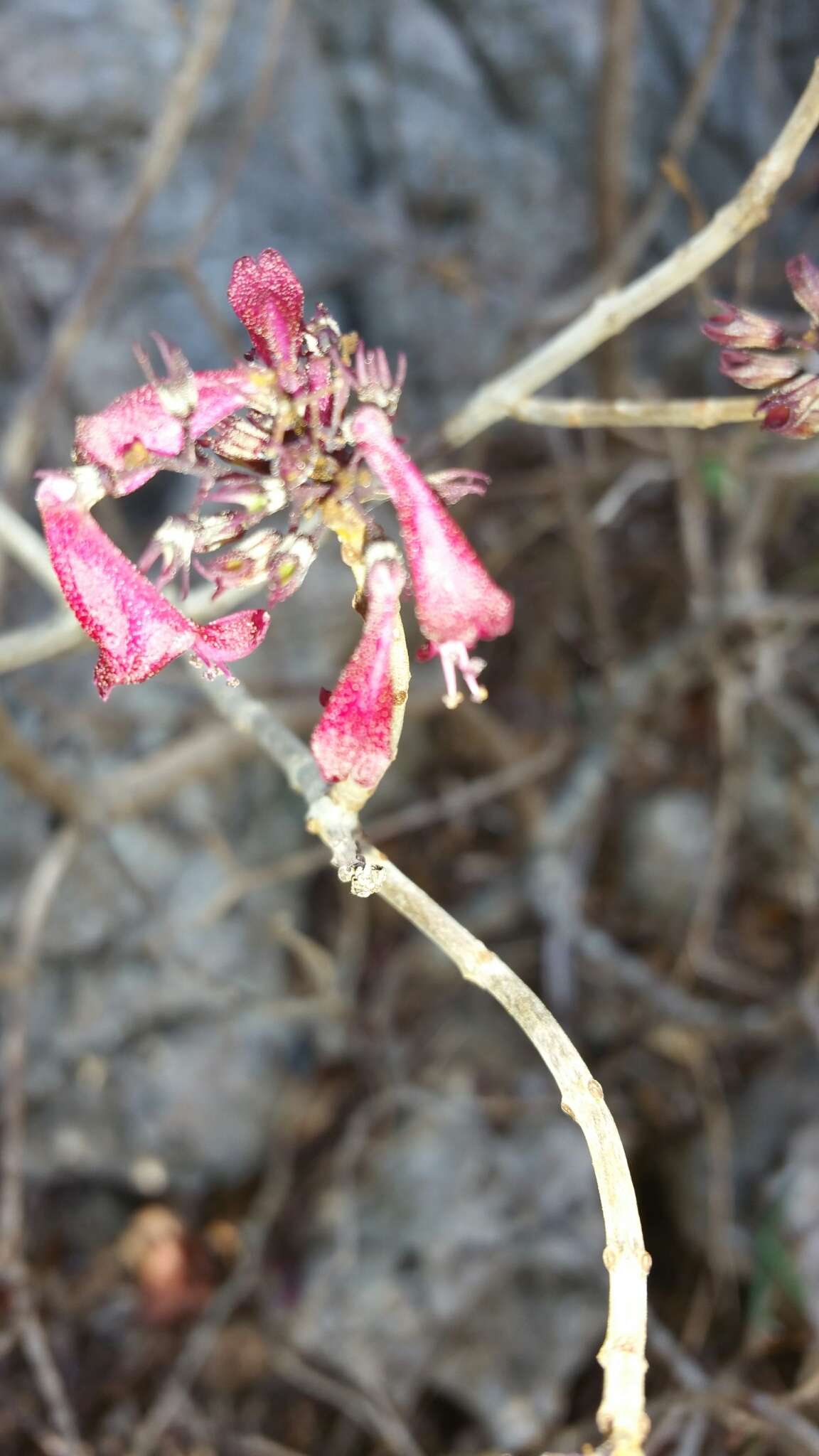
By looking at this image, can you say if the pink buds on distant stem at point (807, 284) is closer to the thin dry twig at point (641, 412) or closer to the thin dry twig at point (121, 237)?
the thin dry twig at point (641, 412)

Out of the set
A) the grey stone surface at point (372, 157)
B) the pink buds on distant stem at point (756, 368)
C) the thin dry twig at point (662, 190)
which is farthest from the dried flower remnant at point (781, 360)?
the grey stone surface at point (372, 157)

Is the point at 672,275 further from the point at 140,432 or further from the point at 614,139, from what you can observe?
the point at 614,139

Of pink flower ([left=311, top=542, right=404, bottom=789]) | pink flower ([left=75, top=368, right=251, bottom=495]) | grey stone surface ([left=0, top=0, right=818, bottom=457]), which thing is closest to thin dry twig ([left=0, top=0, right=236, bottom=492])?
grey stone surface ([left=0, top=0, right=818, bottom=457])

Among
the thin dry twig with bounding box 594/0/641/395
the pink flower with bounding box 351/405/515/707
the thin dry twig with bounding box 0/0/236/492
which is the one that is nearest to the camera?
the pink flower with bounding box 351/405/515/707

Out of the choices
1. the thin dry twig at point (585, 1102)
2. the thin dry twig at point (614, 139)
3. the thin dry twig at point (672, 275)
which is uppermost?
the thin dry twig at point (614, 139)

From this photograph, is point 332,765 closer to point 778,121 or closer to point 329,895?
point 329,895

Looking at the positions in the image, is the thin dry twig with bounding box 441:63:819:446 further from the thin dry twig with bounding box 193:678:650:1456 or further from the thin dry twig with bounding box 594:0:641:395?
the thin dry twig with bounding box 594:0:641:395
